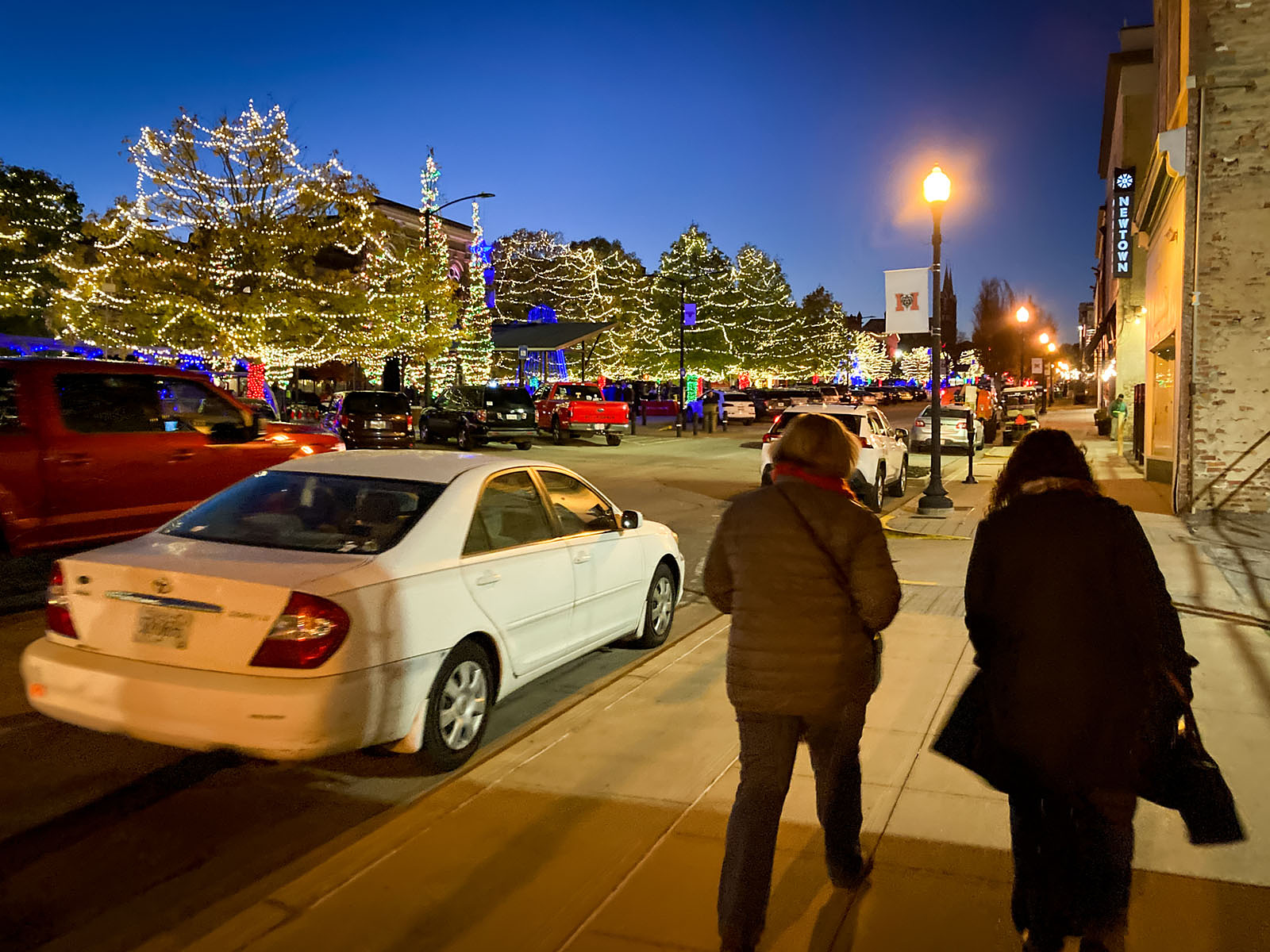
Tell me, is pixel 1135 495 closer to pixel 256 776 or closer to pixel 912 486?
pixel 912 486

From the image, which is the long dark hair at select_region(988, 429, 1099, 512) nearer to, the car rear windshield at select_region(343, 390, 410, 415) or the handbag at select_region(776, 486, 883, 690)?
the handbag at select_region(776, 486, 883, 690)

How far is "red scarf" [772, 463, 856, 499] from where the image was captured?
3.11 metres

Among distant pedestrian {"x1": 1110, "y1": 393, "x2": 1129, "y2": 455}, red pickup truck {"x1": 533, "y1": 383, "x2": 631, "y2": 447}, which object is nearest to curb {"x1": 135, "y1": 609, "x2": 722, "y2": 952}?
distant pedestrian {"x1": 1110, "y1": 393, "x2": 1129, "y2": 455}

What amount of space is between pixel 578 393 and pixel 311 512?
31.1 m

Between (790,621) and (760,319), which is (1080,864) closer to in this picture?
(790,621)

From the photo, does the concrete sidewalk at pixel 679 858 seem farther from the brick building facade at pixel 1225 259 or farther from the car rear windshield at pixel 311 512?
the brick building facade at pixel 1225 259

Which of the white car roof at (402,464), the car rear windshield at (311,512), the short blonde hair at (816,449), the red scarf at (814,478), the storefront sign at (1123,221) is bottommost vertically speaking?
the car rear windshield at (311,512)

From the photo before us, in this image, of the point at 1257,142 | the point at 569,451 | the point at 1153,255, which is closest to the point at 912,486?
the point at 1153,255

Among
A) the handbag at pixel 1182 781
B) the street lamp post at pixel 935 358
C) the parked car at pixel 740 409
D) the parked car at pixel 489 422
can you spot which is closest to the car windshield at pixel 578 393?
the parked car at pixel 489 422

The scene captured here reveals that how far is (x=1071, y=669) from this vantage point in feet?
9.11

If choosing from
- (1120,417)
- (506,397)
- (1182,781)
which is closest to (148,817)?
(1182,781)

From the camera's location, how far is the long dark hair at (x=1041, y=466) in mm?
2969

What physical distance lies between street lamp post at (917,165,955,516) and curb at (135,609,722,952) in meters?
11.1

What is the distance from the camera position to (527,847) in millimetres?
4008
